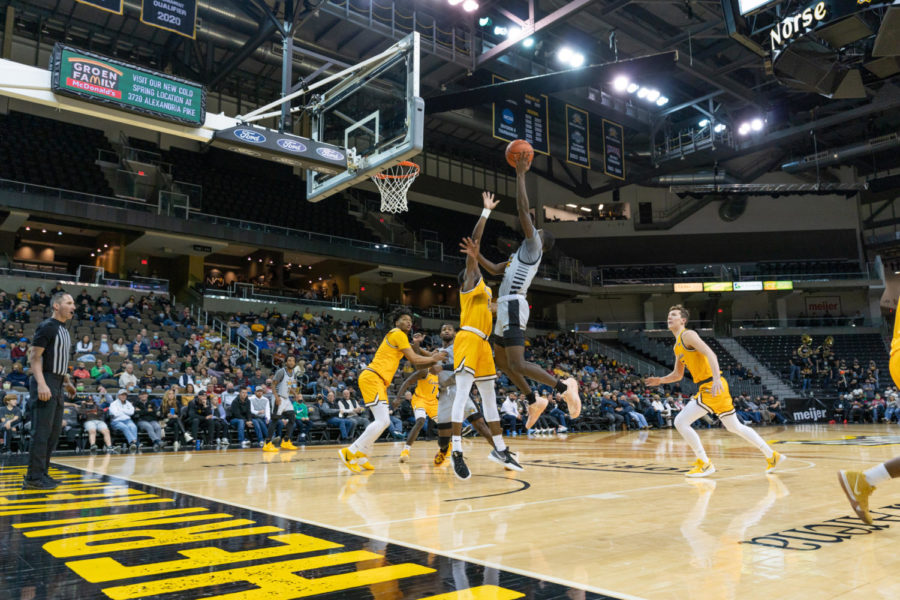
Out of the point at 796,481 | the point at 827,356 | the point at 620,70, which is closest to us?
the point at 796,481

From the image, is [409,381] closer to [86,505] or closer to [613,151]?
[86,505]

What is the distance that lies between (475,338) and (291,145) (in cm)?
564

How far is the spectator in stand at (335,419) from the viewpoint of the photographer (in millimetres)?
13570

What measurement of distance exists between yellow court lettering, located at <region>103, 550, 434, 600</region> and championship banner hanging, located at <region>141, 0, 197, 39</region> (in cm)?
1334

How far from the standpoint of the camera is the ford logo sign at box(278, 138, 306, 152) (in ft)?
34.2

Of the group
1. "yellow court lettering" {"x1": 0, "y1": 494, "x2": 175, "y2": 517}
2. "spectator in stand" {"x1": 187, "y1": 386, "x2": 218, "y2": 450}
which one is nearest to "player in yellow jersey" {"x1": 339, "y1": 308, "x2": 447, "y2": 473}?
"yellow court lettering" {"x1": 0, "y1": 494, "x2": 175, "y2": 517}

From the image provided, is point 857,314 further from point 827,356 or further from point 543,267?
point 543,267

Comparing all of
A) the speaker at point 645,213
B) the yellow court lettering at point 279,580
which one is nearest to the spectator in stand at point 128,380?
the yellow court lettering at point 279,580

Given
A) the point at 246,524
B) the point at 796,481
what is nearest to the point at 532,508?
the point at 246,524

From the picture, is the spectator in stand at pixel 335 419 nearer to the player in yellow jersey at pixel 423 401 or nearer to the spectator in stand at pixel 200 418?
the spectator in stand at pixel 200 418

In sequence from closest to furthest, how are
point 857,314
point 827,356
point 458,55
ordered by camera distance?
point 458,55 < point 827,356 < point 857,314

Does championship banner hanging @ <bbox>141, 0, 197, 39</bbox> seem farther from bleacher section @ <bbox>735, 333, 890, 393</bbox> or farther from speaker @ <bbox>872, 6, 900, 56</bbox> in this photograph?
bleacher section @ <bbox>735, 333, 890, 393</bbox>

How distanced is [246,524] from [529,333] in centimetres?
2963

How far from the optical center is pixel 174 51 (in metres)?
22.1
